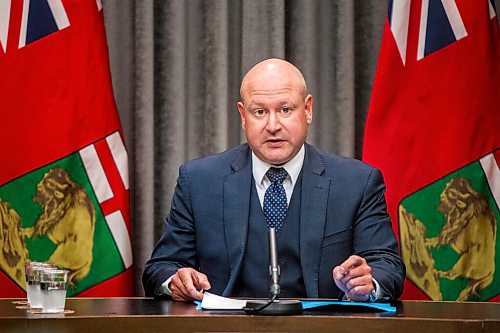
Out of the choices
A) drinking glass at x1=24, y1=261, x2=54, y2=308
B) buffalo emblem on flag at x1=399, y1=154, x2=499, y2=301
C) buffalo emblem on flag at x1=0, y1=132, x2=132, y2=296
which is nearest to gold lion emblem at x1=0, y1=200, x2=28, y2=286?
buffalo emblem on flag at x1=0, y1=132, x2=132, y2=296

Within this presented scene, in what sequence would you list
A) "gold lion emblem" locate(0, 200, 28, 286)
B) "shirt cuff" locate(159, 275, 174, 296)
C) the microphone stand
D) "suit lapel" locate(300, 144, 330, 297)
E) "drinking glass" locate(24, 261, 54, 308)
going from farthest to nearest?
"gold lion emblem" locate(0, 200, 28, 286) < "suit lapel" locate(300, 144, 330, 297) < "shirt cuff" locate(159, 275, 174, 296) < "drinking glass" locate(24, 261, 54, 308) < the microphone stand

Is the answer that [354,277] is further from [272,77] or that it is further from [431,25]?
[431,25]

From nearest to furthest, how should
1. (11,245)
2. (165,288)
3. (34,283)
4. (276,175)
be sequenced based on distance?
(34,283) → (165,288) → (276,175) → (11,245)

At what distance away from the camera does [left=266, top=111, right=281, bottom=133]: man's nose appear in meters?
3.03

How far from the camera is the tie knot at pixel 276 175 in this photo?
3.12 metres

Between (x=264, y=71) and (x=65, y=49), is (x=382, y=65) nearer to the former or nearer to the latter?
(x=264, y=71)

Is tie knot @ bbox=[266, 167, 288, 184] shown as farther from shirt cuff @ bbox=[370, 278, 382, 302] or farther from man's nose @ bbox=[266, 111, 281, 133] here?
shirt cuff @ bbox=[370, 278, 382, 302]

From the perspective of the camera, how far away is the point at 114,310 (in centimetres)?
231

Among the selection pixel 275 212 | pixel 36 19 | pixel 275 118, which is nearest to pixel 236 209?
pixel 275 212

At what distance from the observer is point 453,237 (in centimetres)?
366

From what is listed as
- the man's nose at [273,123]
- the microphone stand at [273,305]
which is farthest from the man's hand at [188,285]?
the man's nose at [273,123]

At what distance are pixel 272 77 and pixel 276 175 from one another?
1.15ft

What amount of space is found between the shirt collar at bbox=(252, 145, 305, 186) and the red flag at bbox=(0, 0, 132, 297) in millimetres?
864

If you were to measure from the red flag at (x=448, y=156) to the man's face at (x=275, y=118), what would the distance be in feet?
2.53
